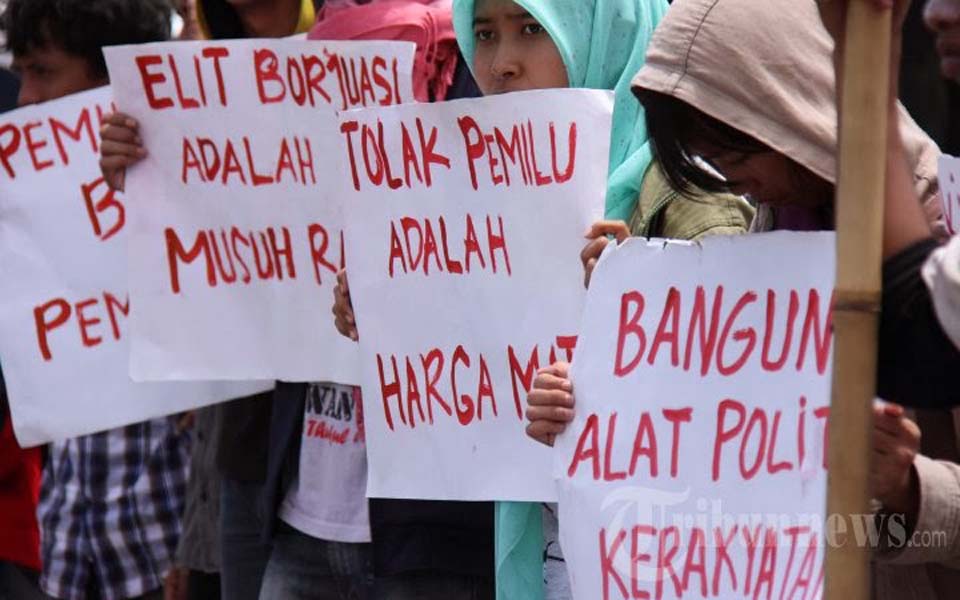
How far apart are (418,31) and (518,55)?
0.69 metres

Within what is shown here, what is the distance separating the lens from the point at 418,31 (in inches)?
165

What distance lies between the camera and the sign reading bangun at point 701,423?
107 inches

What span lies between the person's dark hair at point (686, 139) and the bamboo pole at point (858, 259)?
2.67 ft

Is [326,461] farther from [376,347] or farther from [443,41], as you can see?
[443,41]

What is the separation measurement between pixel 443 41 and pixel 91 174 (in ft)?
3.53

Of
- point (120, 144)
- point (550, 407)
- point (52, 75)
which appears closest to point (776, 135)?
point (550, 407)

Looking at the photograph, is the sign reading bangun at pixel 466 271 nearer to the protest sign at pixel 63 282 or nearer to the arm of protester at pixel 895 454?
the arm of protester at pixel 895 454

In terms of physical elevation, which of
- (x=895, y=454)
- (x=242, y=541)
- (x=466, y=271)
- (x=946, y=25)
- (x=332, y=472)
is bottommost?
(x=242, y=541)

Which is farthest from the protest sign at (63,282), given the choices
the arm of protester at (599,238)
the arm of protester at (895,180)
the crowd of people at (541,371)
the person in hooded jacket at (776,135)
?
the arm of protester at (895,180)

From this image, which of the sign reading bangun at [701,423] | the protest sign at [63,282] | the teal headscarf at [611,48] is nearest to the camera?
the sign reading bangun at [701,423]

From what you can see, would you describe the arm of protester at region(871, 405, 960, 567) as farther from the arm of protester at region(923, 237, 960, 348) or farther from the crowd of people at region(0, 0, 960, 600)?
the arm of protester at region(923, 237, 960, 348)

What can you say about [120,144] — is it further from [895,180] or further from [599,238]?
[895,180]

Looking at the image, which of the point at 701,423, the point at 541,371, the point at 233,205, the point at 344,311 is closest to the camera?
the point at 701,423

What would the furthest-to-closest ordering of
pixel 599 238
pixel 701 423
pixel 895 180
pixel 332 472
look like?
pixel 332 472 → pixel 599 238 → pixel 701 423 → pixel 895 180
